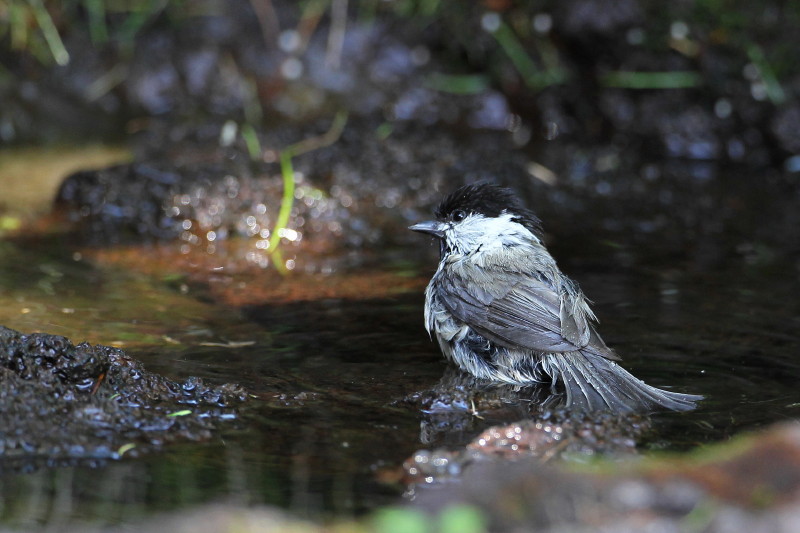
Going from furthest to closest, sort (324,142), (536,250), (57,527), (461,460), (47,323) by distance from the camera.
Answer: (324,142), (536,250), (47,323), (461,460), (57,527)

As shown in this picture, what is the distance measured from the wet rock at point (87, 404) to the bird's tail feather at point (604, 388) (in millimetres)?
1292

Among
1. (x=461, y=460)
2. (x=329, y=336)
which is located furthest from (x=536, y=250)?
(x=461, y=460)

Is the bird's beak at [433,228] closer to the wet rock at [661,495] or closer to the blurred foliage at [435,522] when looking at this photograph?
the wet rock at [661,495]

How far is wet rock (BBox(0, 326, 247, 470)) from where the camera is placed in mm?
3066

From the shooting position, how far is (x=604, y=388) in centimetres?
380

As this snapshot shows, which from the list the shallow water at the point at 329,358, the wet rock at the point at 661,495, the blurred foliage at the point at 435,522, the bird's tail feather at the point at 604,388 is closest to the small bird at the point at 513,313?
the bird's tail feather at the point at 604,388

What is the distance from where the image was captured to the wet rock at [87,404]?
3066 millimetres

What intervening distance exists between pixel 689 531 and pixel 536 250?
2661 millimetres

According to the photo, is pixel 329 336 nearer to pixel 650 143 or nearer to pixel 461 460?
pixel 461 460

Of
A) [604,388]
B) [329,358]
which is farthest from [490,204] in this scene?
[604,388]

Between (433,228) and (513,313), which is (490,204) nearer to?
(433,228)

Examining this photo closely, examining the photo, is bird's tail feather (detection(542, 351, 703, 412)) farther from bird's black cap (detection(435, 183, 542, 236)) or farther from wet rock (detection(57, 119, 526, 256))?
wet rock (detection(57, 119, 526, 256))

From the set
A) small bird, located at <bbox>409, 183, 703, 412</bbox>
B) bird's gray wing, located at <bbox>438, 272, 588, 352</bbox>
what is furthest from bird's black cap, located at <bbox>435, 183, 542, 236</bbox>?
bird's gray wing, located at <bbox>438, 272, 588, 352</bbox>

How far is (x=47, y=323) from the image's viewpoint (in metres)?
4.32
